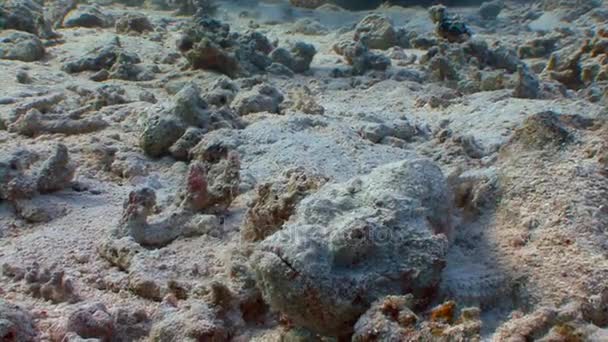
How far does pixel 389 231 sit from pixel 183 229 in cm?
124

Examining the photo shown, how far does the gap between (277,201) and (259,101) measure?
2361mm

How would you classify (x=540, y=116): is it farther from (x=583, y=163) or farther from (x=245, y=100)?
(x=245, y=100)

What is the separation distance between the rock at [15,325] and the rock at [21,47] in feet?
15.9

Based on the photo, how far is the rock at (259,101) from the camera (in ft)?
15.1

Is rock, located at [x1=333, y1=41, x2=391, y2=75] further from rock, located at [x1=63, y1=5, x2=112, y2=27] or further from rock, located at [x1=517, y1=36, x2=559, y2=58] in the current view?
rock, located at [x1=63, y1=5, x2=112, y2=27]

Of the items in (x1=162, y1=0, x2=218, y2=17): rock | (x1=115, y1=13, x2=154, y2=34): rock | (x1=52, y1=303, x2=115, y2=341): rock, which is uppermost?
(x1=52, y1=303, x2=115, y2=341): rock

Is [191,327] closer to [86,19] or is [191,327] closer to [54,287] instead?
[54,287]

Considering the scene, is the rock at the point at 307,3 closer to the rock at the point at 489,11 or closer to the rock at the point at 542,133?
the rock at the point at 489,11

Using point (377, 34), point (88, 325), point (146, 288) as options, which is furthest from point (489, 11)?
point (88, 325)

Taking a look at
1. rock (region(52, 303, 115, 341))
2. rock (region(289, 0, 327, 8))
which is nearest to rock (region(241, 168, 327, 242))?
rock (region(52, 303, 115, 341))

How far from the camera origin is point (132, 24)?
7.86 meters

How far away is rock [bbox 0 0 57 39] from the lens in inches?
280

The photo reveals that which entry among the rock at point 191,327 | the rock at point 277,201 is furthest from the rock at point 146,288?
the rock at point 277,201

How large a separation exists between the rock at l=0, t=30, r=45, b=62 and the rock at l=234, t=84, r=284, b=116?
283 cm
